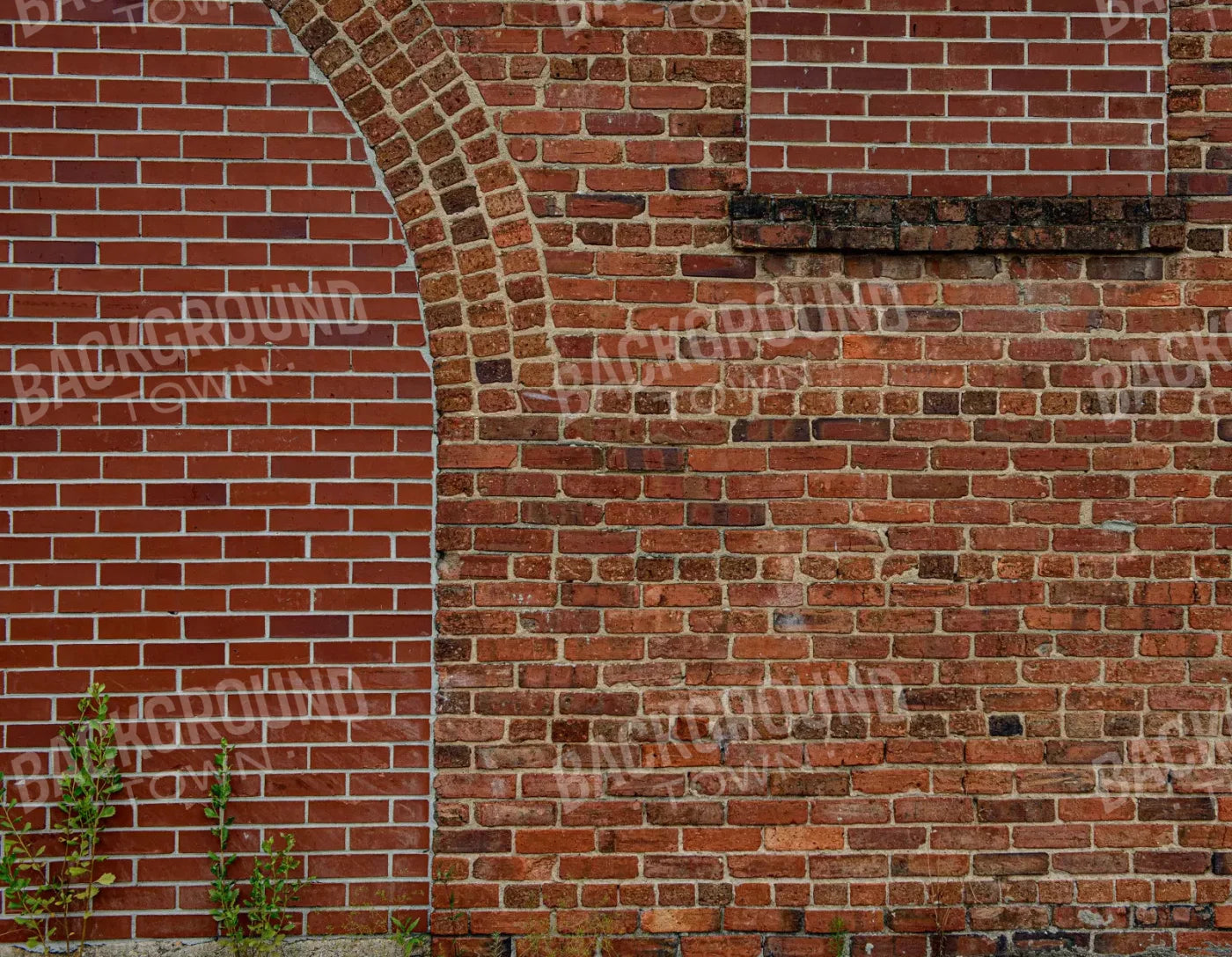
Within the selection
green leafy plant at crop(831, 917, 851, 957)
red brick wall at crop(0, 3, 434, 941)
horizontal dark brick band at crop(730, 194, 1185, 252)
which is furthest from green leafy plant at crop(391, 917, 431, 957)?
horizontal dark brick band at crop(730, 194, 1185, 252)

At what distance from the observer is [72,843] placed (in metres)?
3.03

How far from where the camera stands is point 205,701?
121 inches

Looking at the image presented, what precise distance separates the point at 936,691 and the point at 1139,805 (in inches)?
28.1

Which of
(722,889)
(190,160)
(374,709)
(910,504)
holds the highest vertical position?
(190,160)

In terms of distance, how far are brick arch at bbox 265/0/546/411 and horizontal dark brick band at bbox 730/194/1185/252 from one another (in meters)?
0.71

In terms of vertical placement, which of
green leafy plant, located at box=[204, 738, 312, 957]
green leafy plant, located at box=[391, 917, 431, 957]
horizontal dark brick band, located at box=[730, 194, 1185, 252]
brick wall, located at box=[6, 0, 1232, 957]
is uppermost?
horizontal dark brick band, located at box=[730, 194, 1185, 252]

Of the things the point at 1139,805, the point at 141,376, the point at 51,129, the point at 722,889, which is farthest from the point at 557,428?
the point at 1139,805

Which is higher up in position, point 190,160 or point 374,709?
point 190,160

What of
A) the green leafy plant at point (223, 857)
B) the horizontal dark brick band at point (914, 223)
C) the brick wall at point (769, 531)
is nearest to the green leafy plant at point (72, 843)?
the green leafy plant at point (223, 857)

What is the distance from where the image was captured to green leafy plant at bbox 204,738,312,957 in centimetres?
299

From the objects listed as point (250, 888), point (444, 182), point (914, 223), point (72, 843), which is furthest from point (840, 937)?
point (444, 182)

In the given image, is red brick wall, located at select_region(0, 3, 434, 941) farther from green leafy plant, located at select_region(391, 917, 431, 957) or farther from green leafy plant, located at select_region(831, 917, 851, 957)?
green leafy plant, located at select_region(831, 917, 851, 957)

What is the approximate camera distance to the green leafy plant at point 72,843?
299cm

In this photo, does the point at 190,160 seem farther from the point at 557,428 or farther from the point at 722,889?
the point at 722,889
